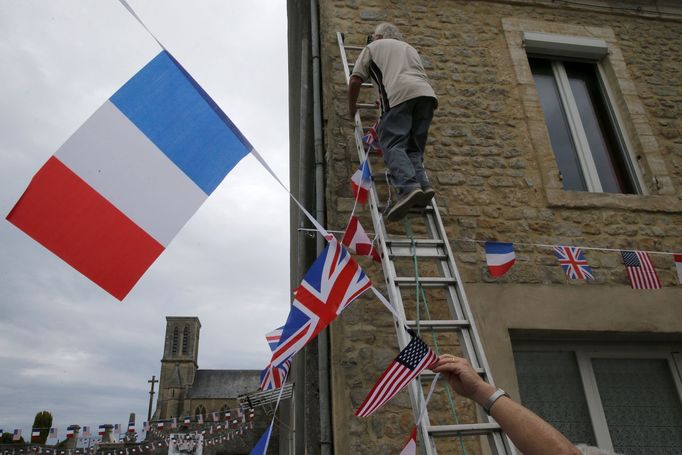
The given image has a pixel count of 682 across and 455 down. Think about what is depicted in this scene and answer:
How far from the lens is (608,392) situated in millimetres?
3262

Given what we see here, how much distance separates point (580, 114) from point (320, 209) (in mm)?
2762

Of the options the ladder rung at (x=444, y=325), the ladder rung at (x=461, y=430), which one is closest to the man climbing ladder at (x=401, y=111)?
the ladder rung at (x=444, y=325)

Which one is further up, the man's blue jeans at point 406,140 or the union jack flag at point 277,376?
the man's blue jeans at point 406,140

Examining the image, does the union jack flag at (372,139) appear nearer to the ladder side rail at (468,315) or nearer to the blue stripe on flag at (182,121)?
the ladder side rail at (468,315)

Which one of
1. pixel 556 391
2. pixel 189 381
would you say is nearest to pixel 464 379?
pixel 556 391

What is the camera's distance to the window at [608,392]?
3.12 meters

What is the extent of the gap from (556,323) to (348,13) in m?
3.12

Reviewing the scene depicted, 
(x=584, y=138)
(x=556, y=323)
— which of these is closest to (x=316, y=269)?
(x=556, y=323)

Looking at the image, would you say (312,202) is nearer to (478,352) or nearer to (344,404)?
(344,404)

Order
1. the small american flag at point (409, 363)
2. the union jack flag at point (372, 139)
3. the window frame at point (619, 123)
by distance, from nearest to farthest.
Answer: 1. the small american flag at point (409, 363)
2. the union jack flag at point (372, 139)
3. the window frame at point (619, 123)

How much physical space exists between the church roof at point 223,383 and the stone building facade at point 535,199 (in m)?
51.2

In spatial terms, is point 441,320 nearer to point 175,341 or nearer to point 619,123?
point 619,123

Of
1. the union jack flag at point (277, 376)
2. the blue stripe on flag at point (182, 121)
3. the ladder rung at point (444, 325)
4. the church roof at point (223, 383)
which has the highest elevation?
the church roof at point (223, 383)

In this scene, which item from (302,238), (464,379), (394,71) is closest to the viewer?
(464,379)
